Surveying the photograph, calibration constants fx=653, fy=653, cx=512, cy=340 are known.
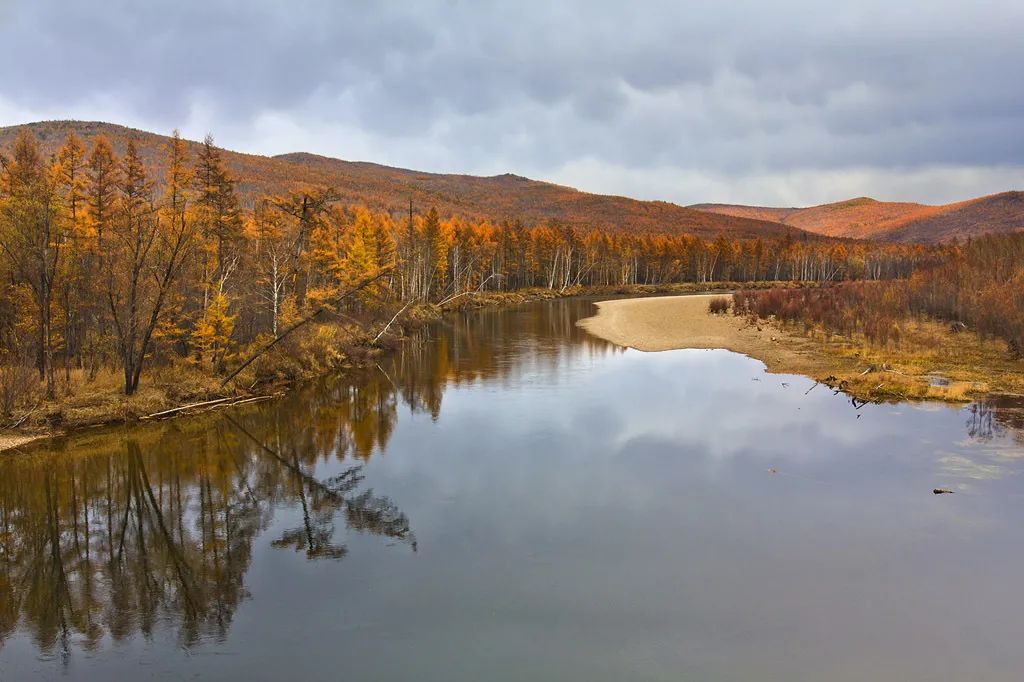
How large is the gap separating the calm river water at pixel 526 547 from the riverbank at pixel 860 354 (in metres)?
2.28

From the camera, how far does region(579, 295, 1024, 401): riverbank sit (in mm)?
23500

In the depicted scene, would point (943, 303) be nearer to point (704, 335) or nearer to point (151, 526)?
point (704, 335)

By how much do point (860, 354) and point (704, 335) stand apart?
1258 cm

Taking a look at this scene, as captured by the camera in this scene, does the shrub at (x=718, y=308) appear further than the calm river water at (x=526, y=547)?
Yes

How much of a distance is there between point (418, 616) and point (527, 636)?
1717mm

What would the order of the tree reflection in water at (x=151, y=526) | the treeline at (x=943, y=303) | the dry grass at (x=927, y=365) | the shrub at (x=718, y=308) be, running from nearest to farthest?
the tree reflection in water at (x=151, y=526)
the dry grass at (x=927, y=365)
the treeline at (x=943, y=303)
the shrub at (x=718, y=308)

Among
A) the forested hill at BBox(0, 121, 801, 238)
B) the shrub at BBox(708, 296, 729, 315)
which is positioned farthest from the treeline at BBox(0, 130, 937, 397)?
the forested hill at BBox(0, 121, 801, 238)

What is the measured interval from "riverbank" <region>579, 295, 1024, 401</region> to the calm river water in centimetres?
228

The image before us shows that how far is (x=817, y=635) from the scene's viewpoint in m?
9.20

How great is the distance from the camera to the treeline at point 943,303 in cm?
3020

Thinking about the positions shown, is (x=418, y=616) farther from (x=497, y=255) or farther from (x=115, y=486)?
(x=497, y=255)

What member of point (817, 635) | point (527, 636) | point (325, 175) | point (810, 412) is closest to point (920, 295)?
point (810, 412)

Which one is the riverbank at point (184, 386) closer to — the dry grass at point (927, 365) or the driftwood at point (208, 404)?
the driftwood at point (208, 404)

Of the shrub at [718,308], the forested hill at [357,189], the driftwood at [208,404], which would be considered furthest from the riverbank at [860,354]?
the forested hill at [357,189]
